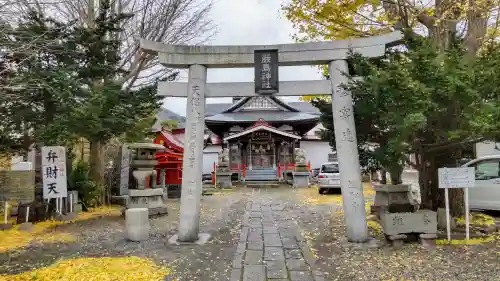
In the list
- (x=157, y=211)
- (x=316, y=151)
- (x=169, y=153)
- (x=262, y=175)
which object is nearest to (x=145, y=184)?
(x=157, y=211)

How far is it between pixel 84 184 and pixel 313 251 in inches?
337

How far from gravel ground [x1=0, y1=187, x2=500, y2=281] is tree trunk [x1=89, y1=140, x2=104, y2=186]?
11.6 feet

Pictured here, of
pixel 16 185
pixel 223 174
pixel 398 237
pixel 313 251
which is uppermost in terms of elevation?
pixel 16 185

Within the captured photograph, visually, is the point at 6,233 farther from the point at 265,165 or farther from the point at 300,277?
the point at 265,165

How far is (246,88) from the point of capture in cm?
745

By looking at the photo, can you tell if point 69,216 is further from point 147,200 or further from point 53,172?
point 147,200

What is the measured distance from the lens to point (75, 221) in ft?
32.1

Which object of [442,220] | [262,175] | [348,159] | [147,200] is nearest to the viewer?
[348,159]

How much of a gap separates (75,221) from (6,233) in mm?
1825

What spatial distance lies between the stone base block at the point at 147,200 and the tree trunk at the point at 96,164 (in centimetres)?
255

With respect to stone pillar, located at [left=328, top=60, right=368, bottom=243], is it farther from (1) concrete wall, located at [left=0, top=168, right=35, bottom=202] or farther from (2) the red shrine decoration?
(2) the red shrine decoration

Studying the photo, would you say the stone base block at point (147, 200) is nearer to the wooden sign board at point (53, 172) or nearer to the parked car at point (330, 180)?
the wooden sign board at point (53, 172)

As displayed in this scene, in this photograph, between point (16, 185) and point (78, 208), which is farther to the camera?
point (78, 208)

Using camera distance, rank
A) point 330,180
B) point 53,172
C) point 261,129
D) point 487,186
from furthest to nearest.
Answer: point 261,129 → point 330,180 → point 53,172 → point 487,186
